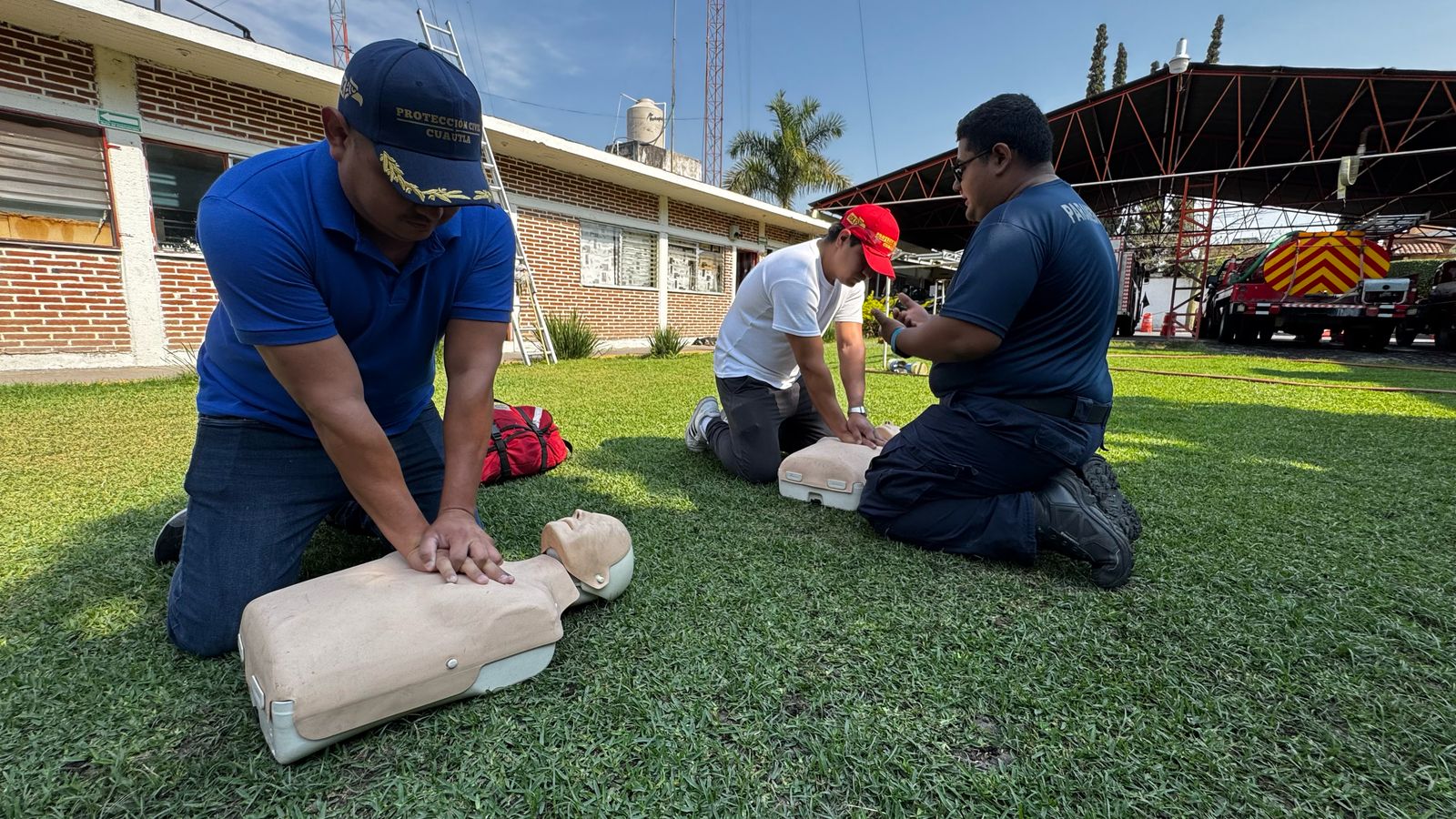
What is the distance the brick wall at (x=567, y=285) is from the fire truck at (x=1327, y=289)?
472 inches

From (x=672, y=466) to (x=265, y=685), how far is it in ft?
7.59

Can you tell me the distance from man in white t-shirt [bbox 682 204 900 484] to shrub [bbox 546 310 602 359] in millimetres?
6218

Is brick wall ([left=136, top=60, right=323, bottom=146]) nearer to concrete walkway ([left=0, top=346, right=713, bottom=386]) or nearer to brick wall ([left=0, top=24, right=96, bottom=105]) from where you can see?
brick wall ([left=0, top=24, right=96, bottom=105])

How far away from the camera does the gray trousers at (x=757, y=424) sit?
3.04m

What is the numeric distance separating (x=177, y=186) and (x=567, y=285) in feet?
17.0

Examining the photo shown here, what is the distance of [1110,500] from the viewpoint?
214 cm

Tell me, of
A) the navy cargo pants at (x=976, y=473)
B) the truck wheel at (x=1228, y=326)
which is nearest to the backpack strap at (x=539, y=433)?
the navy cargo pants at (x=976, y=473)

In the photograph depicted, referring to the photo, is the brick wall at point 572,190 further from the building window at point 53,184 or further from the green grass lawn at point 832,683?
the green grass lawn at point 832,683

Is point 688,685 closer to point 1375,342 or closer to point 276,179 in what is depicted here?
point 276,179

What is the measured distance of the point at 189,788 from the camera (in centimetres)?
110

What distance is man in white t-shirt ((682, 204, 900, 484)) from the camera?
285cm

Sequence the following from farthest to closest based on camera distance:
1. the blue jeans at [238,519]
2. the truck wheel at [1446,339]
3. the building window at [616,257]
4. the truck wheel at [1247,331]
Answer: the truck wheel at [1247,331]
the truck wheel at [1446,339]
the building window at [616,257]
the blue jeans at [238,519]

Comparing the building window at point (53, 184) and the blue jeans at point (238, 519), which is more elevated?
the building window at point (53, 184)

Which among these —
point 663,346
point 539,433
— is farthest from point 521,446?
point 663,346
